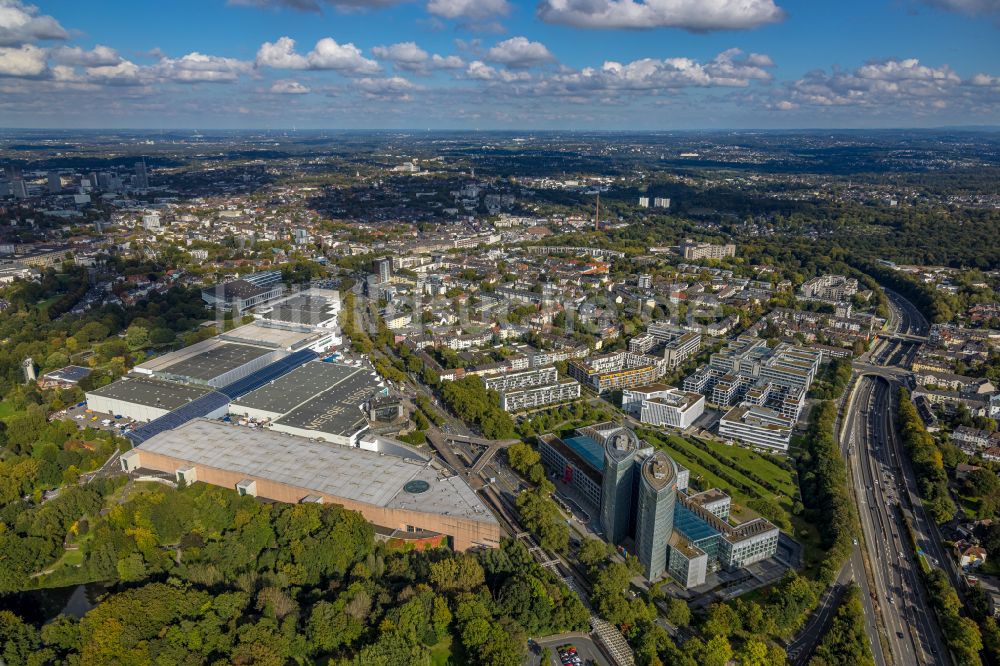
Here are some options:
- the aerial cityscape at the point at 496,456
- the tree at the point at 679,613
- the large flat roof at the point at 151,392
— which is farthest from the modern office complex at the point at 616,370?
the large flat roof at the point at 151,392

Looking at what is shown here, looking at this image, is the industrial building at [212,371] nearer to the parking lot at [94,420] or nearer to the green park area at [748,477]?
the parking lot at [94,420]

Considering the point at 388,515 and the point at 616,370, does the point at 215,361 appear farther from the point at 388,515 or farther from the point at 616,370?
the point at 616,370

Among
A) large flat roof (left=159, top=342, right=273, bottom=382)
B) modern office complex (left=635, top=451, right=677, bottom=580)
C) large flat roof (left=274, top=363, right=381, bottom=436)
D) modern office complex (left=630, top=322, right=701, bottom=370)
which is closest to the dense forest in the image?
modern office complex (left=635, top=451, right=677, bottom=580)

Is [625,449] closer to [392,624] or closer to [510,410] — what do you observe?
[392,624]

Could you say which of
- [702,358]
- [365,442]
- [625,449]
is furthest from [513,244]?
[625,449]

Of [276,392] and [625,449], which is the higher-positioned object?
[625,449]

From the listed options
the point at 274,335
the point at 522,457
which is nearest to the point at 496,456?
the point at 522,457

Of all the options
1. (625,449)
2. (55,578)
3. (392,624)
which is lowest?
(55,578)
